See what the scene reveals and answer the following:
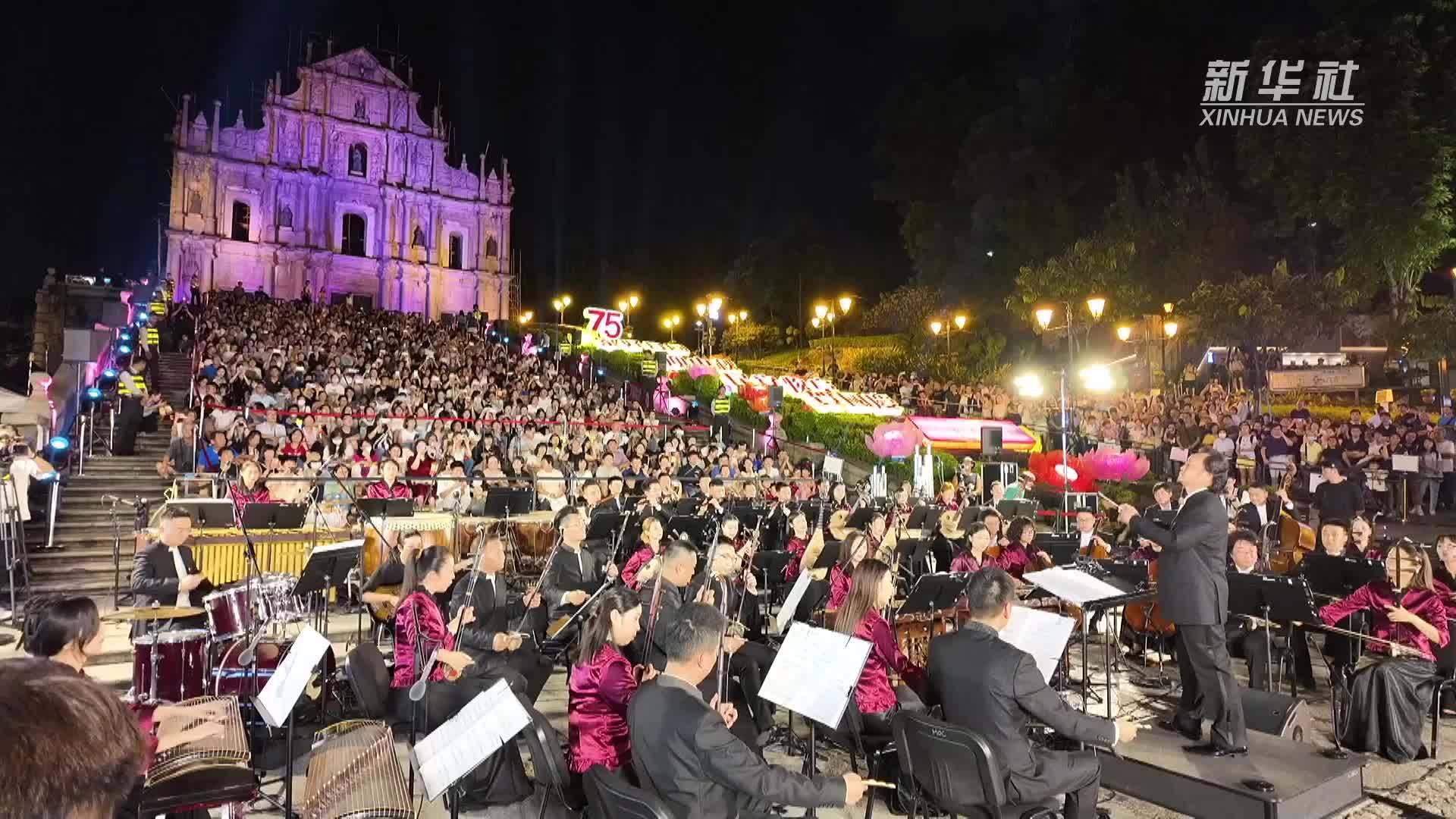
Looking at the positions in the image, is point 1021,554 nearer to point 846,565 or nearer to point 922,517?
point 846,565

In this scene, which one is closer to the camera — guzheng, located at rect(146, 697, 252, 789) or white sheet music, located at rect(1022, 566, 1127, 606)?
guzheng, located at rect(146, 697, 252, 789)

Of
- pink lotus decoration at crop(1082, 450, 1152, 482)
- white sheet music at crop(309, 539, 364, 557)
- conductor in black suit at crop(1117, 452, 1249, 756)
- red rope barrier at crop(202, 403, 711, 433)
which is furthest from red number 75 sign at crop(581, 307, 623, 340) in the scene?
conductor in black suit at crop(1117, 452, 1249, 756)

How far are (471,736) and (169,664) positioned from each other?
2952 millimetres

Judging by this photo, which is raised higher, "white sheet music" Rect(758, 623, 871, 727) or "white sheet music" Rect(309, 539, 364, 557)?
"white sheet music" Rect(309, 539, 364, 557)

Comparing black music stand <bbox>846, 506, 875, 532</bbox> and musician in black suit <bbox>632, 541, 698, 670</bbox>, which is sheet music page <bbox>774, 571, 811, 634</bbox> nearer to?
musician in black suit <bbox>632, 541, 698, 670</bbox>

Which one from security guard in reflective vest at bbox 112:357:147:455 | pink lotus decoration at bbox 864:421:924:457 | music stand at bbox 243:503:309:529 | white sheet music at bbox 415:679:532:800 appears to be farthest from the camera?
pink lotus decoration at bbox 864:421:924:457

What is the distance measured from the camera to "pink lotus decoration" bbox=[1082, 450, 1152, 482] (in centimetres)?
1791

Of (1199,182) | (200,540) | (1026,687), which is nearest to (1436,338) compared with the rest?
(1199,182)

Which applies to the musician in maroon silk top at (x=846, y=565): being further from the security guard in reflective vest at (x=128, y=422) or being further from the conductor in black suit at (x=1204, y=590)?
the security guard in reflective vest at (x=128, y=422)

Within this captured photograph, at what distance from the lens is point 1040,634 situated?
5.03 m

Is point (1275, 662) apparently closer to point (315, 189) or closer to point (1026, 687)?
point (1026, 687)

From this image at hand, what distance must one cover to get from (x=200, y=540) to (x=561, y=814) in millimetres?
7184

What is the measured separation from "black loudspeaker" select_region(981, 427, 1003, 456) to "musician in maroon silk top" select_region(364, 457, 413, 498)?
1104cm

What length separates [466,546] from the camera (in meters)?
11.8
